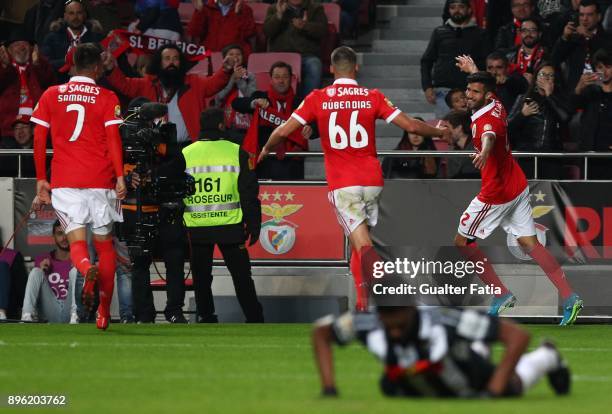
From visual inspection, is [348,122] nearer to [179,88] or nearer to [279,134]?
[279,134]

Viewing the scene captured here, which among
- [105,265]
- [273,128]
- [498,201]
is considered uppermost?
[273,128]

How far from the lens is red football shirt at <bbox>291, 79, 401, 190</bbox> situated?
1302cm

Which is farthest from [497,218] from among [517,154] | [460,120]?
[460,120]

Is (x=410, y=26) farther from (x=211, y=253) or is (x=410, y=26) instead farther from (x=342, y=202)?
(x=342, y=202)

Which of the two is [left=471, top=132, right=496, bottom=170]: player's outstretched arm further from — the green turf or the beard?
the beard

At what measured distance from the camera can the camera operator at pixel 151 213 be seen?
45.2 ft

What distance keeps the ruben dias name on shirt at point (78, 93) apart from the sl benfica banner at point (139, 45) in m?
5.39

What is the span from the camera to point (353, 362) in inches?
424

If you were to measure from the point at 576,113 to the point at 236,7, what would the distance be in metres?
4.99

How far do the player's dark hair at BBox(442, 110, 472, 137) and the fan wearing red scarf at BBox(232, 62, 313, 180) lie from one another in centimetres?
158

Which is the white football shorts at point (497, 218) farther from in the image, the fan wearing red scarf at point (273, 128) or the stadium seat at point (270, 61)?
the stadium seat at point (270, 61)

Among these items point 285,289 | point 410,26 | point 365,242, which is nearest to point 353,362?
point 365,242

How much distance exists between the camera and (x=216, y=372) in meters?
10.0

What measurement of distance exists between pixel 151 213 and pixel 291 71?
395 cm
